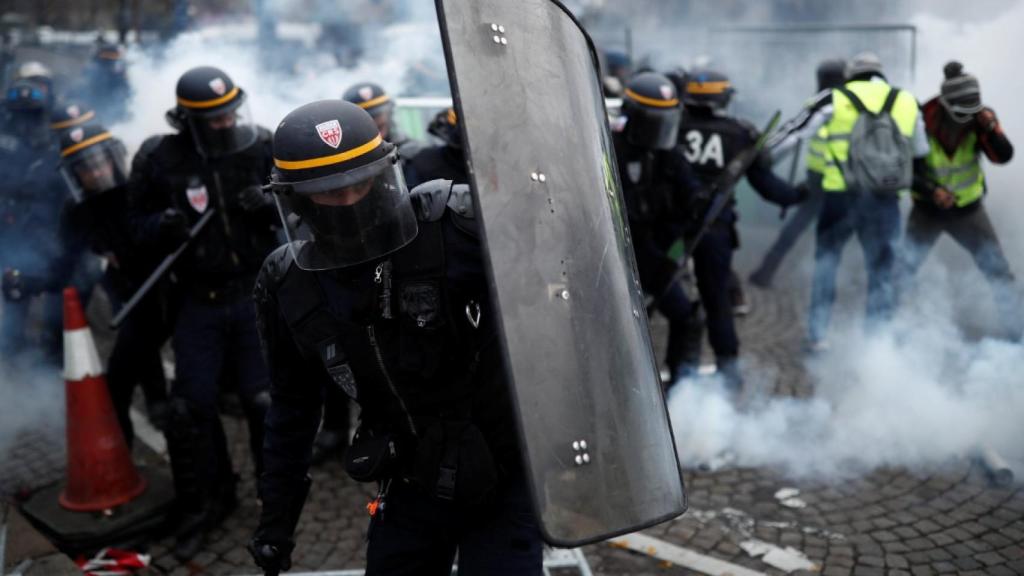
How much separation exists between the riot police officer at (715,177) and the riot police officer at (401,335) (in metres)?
3.24

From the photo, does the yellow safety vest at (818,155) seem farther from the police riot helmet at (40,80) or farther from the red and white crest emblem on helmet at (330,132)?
the police riot helmet at (40,80)

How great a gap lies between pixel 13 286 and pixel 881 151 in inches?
215

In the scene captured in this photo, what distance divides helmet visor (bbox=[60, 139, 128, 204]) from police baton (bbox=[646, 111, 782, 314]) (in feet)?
10.1

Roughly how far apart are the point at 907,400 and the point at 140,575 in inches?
161

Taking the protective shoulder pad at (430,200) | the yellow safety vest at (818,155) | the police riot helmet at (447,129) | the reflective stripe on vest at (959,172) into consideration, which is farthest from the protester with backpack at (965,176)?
the protective shoulder pad at (430,200)

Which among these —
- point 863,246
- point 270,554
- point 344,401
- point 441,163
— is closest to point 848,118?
point 863,246

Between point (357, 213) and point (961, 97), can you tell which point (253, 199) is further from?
point (961, 97)

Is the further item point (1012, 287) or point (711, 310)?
point (1012, 287)

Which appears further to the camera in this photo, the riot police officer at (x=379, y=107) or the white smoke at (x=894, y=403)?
the riot police officer at (x=379, y=107)

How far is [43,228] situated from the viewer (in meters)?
5.82

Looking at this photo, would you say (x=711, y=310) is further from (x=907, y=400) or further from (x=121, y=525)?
(x=121, y=525)

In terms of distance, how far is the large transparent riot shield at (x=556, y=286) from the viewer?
1878 mm

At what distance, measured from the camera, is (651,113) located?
4848 millimetres

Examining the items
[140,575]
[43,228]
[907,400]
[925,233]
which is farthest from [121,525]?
[925,233]
